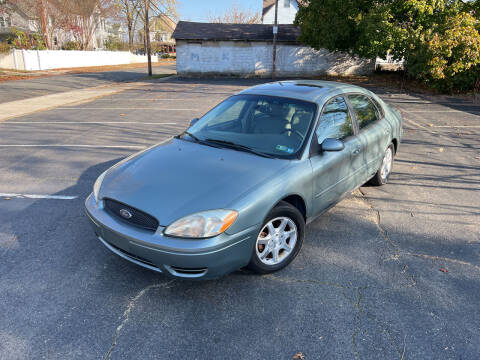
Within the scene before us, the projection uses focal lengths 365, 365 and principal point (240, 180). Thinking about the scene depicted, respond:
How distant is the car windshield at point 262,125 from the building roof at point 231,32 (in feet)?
84.3

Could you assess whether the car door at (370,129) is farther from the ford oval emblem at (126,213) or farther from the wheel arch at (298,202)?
the ford oval emblem at (126,213)

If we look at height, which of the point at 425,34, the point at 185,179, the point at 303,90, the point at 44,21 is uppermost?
the point at 44,21

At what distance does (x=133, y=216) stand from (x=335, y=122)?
2430mm

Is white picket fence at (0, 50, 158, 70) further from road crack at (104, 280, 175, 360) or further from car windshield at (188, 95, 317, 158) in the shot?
road crack at (104, 280, 175, 360)

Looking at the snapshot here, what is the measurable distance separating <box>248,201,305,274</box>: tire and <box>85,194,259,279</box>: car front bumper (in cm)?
Result: 19

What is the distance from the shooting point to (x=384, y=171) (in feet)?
18.2

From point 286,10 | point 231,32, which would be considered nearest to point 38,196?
point 231,32

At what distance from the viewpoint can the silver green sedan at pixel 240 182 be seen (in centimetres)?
281

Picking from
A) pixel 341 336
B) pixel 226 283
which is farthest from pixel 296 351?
pixel 226 283

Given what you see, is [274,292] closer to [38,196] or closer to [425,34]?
[38,196]

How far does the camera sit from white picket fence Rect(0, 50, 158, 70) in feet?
107

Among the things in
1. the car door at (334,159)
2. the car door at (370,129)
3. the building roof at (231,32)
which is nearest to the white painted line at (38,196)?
the car door at (334,159)

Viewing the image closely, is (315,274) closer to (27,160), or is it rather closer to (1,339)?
(1,339)

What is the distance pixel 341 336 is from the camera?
2.64 metres
